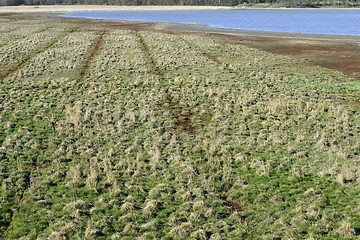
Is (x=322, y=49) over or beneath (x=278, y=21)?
beneath

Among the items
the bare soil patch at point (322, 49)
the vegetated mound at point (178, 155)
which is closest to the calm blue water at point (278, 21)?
the bare soil patch at point (322, 49)

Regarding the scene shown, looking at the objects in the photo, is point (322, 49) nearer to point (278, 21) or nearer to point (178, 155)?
point (178, 155)

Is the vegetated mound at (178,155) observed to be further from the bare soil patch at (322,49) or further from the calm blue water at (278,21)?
the calm blue water at (278,21)

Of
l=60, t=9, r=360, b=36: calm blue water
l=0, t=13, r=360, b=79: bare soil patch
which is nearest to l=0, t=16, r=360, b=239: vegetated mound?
l=0, t=13, r=360, b=79: bare soil patch

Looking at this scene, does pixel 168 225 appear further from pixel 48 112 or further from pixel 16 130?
pixel 48 112

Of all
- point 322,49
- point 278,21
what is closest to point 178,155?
point 322,49

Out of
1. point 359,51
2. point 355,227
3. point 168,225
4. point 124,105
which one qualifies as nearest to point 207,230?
point 168,225

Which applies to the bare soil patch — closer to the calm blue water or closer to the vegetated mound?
the vegetated mound

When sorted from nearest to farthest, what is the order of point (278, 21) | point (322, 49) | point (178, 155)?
point (178, 155) < point (322, 49) < point (278, 21)

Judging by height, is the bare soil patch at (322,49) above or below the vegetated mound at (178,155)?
below
